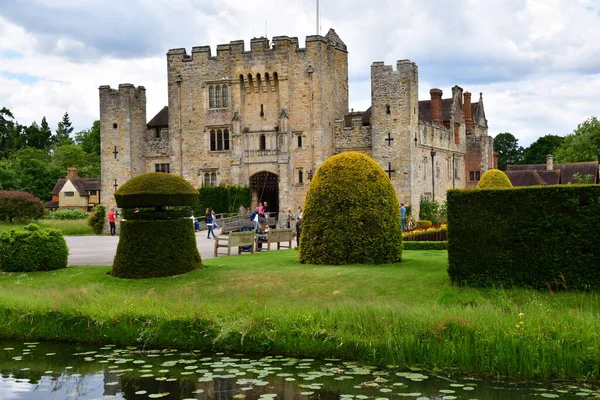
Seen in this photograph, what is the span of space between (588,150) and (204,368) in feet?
245

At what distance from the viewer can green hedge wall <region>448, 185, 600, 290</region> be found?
1462 centimetres

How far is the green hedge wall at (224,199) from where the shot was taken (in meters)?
47.8

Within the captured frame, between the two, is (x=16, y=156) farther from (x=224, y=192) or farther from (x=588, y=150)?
(x=588, y=150)

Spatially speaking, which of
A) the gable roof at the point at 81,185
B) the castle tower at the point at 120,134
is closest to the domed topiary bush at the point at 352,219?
the castle tower at the point at 120,134

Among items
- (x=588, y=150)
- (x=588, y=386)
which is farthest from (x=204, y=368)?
(x=588, y=150)

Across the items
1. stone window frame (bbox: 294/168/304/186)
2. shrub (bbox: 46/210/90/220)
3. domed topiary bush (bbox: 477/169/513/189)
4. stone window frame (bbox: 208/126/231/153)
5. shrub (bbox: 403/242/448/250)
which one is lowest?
shrub (bbox: 403/242/448/250)

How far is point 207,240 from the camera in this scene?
115ft

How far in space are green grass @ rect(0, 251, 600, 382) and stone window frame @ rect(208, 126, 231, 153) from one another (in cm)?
3021

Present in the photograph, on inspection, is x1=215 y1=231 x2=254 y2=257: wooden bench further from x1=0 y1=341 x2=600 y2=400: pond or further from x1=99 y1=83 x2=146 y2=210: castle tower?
x1=99 y1=83 x2=146 y2=210: castle tower

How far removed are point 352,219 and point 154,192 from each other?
532 centimetres

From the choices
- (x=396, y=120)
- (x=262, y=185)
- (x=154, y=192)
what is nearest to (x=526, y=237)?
(x=154, y=192)

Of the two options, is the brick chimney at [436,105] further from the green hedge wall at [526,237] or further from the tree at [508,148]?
the tree at [508,148]

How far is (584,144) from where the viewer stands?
79.1 m

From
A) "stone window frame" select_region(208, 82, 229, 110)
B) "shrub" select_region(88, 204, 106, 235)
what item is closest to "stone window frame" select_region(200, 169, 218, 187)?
"stone window frame" select_region(208, 82, 229, 110)
